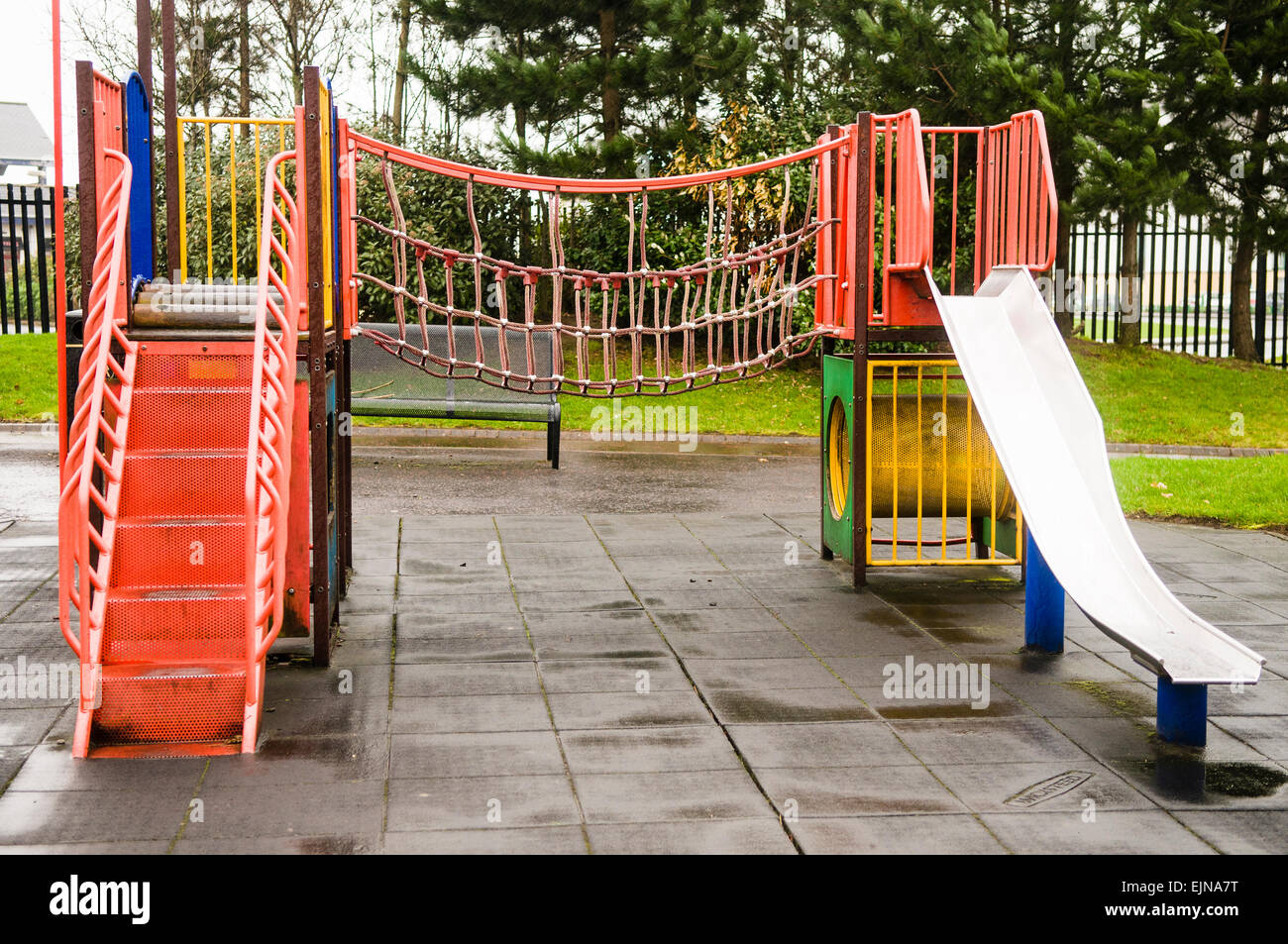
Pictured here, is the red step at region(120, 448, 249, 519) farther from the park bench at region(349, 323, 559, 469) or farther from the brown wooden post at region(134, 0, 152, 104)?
the park bench at region(349, 323, 559, 469)

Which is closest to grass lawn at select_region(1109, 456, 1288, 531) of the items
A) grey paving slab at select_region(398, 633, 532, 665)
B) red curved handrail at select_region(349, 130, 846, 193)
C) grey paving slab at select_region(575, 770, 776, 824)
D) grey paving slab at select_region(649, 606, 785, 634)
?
red curved handrail at select_region(349, 130, 846, 193)

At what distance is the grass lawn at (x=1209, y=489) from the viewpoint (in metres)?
10.0

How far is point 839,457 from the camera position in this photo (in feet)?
27.9

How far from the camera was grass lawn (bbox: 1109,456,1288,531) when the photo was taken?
10031 millimetres

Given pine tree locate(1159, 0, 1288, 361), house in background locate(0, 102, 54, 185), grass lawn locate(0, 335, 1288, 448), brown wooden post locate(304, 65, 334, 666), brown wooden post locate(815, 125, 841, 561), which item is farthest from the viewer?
house in background locate(0, 102, 54, 185)

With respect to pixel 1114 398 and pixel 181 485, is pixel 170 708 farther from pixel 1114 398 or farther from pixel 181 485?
pixel 1114 398

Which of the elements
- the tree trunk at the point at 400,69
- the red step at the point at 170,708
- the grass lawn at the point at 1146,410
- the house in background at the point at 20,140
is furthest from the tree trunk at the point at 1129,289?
the house in background at the point at 20,140

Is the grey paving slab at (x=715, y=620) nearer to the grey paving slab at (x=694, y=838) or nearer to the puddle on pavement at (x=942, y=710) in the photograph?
the puddle on pavement at (x=942, y=710)

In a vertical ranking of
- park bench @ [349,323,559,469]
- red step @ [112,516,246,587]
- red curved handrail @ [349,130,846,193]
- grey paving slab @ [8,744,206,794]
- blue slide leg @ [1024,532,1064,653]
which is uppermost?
red curved handrail @ [349,130,846,193]

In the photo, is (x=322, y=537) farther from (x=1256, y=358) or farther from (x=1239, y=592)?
(x=1256, y=358)

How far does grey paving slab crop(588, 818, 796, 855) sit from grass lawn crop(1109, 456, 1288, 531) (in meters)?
7.06

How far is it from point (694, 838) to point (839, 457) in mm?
4855

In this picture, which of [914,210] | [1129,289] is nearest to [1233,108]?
[1129,289]

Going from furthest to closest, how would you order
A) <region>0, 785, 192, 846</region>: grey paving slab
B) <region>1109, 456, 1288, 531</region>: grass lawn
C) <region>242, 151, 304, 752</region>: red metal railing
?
<region>1109, 456, 1288, 531</region>: grass lawn
<region>242, 151, 304, 752</region>: red metal railing
<region>0, 785, 192, 846</region>: grey paving slab
